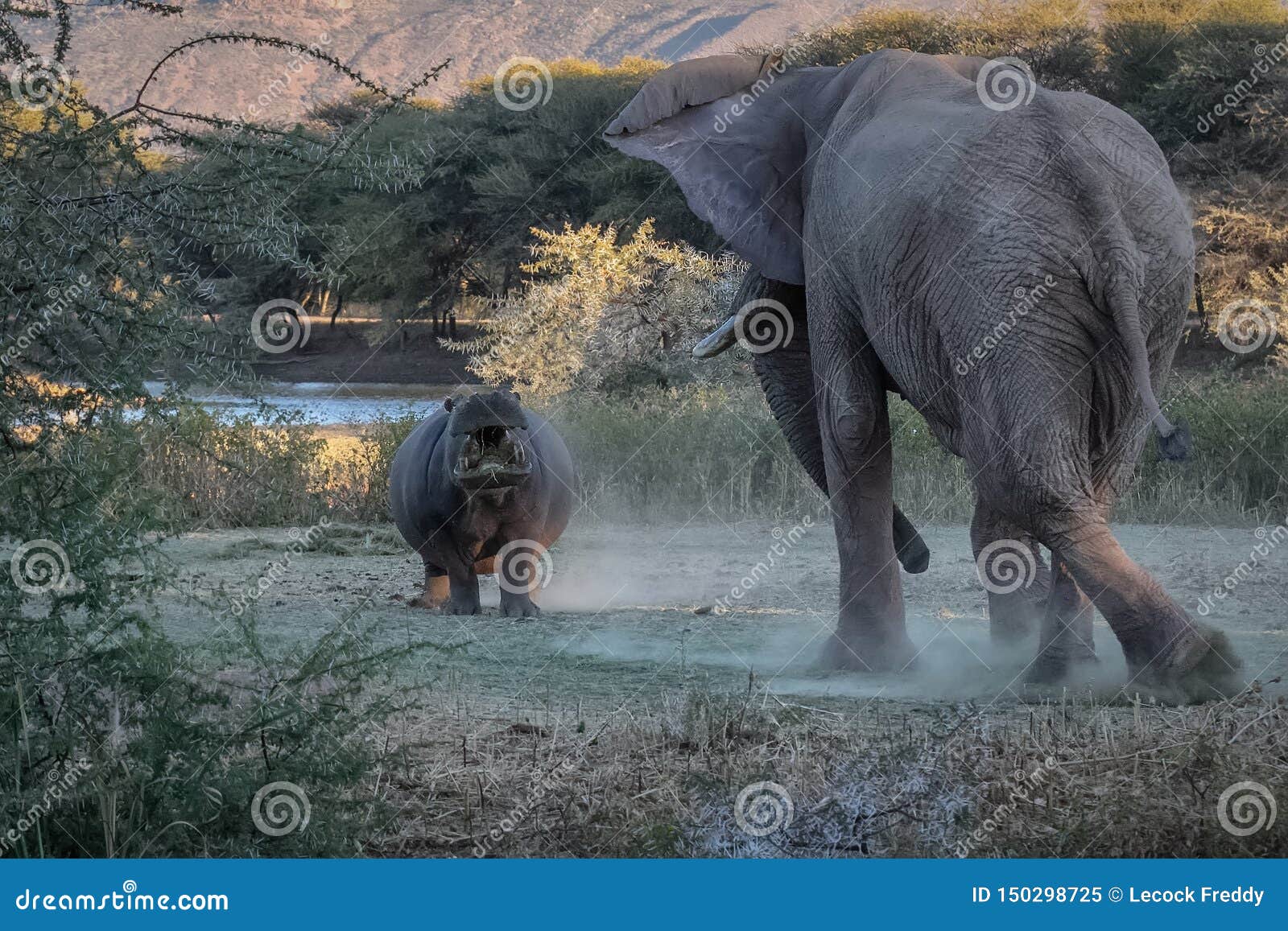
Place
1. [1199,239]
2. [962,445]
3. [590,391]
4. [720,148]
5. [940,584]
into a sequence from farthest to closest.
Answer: [1199,239], [590,391], [940,584], [720,148], [962,445]

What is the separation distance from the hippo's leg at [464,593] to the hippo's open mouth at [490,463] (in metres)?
0.97

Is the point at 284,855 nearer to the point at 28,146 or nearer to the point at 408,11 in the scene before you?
the point at 28,146

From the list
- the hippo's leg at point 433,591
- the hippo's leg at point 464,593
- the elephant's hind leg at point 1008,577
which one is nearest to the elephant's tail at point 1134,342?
the elephant's hind leg at point 1008,577

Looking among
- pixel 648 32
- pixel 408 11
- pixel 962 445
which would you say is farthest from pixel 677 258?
pixel 408 11

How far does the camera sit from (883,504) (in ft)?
28.8

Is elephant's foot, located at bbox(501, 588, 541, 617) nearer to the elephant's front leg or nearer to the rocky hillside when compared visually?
the elephant's front leg

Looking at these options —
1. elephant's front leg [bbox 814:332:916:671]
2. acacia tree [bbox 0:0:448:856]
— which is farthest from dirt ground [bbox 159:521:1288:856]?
acacia tree [bbox 0:0:448:856]

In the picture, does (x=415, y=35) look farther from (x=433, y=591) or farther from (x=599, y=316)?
(x=433, y=591)

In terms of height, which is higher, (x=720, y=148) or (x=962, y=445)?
(x=720, y=148)

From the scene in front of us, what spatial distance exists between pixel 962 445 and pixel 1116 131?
148cm

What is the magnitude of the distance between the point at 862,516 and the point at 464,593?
10.7ft

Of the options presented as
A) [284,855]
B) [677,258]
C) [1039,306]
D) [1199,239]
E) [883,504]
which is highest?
[1199,239]

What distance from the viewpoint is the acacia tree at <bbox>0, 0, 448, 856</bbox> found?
5.23 metres

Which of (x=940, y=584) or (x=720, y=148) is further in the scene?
(x=940, y=584)
